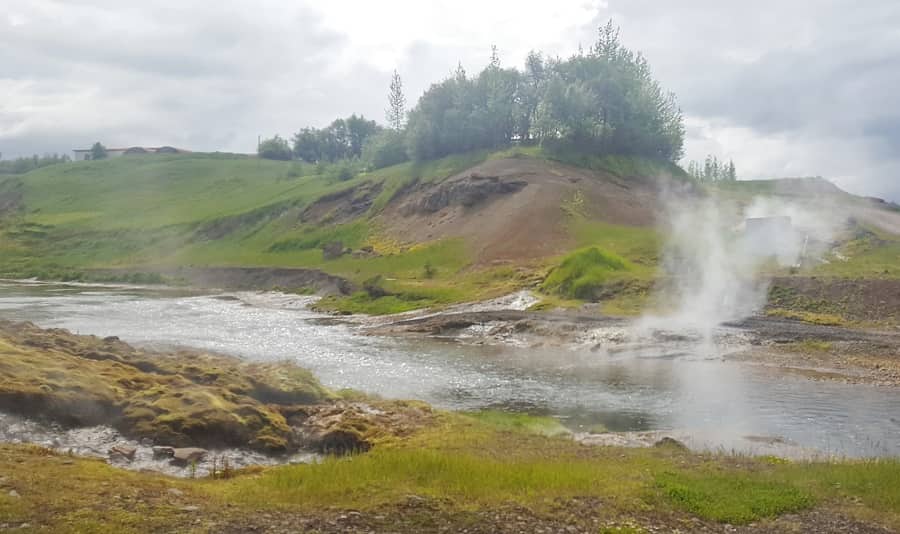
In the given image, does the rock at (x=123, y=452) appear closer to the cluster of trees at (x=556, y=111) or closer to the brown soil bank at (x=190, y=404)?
the brown soil bank at (x=190, y=404)

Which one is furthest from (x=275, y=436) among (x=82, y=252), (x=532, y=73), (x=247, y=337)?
(x=82, y=252)

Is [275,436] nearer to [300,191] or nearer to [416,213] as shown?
[416,213]

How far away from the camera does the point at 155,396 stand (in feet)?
75.5

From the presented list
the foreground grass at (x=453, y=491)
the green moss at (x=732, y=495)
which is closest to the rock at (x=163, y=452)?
the foreground grass at (x=453, y=491)

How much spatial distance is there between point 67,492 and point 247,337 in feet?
132

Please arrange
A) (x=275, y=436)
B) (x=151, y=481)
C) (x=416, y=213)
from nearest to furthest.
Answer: (x=151, y=481) < (x=275, y=436) < (x=416, y=213)

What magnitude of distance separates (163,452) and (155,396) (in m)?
3.65

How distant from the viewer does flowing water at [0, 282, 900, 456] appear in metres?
26.6

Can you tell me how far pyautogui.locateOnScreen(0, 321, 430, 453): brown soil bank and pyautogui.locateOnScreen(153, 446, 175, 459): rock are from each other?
803 millimetres

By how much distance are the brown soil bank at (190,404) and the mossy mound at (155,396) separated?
3cm

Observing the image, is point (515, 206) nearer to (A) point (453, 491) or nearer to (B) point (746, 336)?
(B) point (746, 336)

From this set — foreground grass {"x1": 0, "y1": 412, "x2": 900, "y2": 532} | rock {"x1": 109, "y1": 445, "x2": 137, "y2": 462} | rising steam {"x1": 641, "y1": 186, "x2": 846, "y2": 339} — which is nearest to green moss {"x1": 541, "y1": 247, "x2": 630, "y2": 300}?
rising steam {"x1": 641, "y1": 186, "x2": 846, "y2": 339}

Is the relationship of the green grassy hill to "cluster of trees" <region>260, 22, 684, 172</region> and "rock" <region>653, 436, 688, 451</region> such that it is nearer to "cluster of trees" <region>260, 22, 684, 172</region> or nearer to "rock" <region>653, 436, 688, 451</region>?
"cluster of trees" <region>260, 22, 684, 172</region>

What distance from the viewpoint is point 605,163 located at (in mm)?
112000
